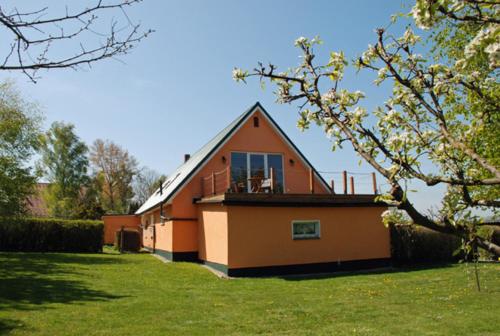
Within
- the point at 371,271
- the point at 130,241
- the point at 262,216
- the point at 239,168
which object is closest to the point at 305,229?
the point at 262,216

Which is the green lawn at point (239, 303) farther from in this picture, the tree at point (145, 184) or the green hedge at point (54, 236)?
the tree at point (145, 184)

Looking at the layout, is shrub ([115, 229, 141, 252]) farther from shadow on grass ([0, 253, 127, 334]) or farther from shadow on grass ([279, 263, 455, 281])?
shadow on grass ([279, 263, 455, 281])

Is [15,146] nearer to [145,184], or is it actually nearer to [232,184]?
[232,184]

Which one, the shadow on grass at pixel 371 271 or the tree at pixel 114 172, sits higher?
the tree at pixel 114 172

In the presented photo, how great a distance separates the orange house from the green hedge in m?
4.51

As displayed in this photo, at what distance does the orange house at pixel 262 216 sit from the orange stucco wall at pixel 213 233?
0.04 m

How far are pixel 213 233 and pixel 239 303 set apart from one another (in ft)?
22.2

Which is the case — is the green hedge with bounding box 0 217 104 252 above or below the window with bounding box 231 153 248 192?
below

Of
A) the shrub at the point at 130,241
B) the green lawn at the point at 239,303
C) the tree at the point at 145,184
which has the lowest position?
the green lawn at the point at 239,303

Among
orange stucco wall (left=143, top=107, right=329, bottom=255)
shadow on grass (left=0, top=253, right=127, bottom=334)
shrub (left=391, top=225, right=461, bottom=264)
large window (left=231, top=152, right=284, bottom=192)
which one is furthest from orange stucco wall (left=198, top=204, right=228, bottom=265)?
shrub (left=391, top=225, right=461, bottom=264)

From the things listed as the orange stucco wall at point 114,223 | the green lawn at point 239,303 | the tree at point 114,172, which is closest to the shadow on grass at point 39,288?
the green lawn at point 239,303

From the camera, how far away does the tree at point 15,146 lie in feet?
62.1

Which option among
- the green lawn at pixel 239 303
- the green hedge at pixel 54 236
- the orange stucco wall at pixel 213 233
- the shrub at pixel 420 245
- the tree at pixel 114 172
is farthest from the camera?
the tree at pixel 114 172

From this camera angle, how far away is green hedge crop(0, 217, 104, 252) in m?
22.9
